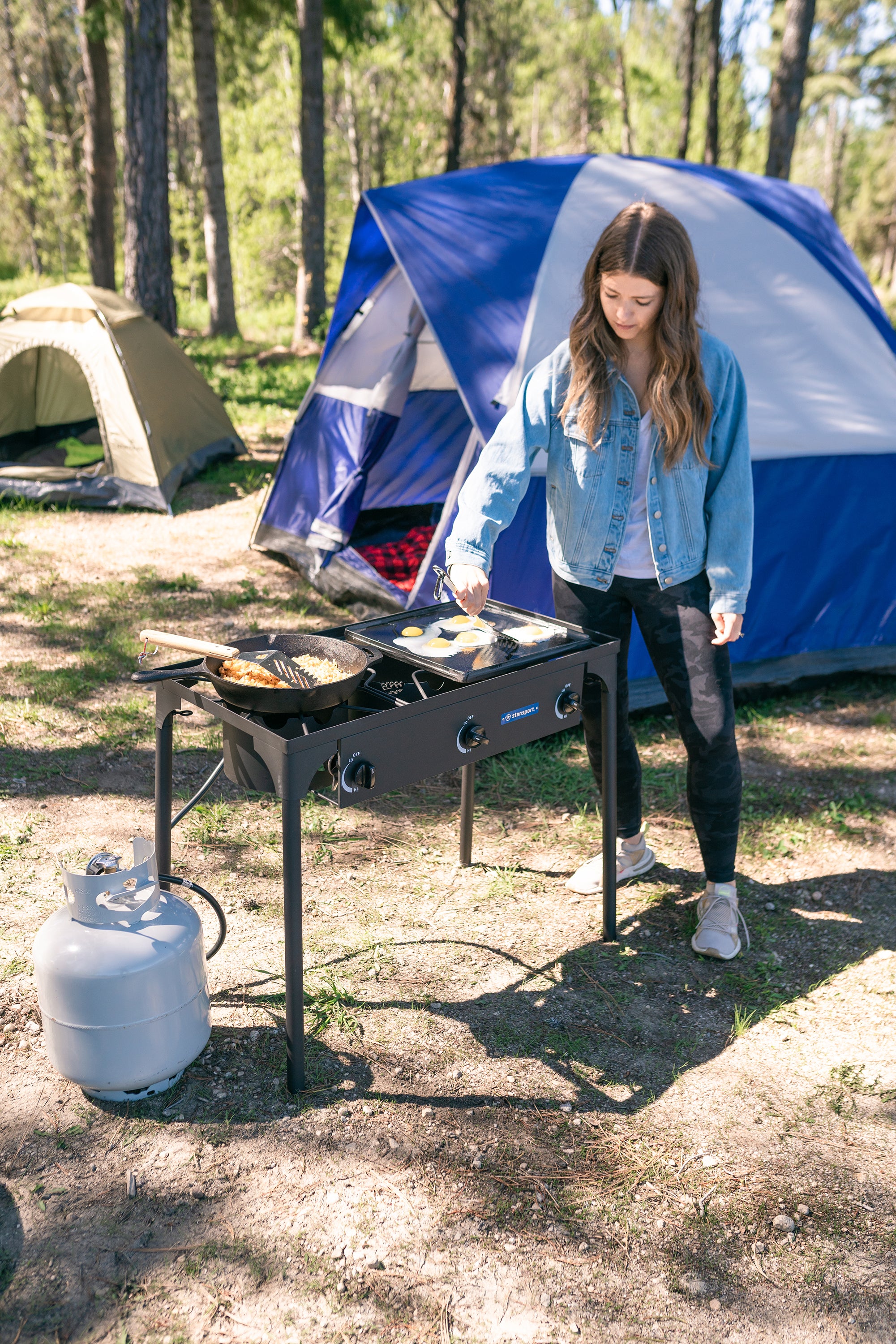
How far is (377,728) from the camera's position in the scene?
2.00 meters

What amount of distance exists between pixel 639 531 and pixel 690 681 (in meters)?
0.42

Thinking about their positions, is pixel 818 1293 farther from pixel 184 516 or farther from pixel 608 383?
pixel 184 516

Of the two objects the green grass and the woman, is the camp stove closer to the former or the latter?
the woman

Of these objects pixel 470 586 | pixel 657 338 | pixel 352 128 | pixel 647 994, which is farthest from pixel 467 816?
pixel 352 128

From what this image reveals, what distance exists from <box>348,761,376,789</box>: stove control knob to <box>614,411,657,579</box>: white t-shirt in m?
0.96

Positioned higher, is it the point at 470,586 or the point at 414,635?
the point at 470,586

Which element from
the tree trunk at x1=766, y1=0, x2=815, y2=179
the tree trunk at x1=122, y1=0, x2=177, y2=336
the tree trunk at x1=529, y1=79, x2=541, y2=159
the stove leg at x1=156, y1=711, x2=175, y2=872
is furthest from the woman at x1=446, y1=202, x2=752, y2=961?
the tree trunk at x1=529, y1=79, x2=541, y2=159

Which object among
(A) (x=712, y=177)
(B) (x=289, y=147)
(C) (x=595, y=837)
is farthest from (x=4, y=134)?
(C) (x=595, y=837)

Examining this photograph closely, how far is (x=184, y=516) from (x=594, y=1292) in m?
6.11

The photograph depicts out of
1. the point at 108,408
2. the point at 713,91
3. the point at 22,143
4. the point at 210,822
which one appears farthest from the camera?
the point at 22,143

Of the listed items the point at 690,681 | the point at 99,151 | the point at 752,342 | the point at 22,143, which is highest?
the point at 22,143

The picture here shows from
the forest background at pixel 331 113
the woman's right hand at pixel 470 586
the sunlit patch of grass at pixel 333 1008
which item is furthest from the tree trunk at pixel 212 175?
the sunlit patch of grass at pixel 333 1008

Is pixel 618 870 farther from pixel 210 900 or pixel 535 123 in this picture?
pixel 535 123

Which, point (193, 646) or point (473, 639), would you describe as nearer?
point (193, 646)
